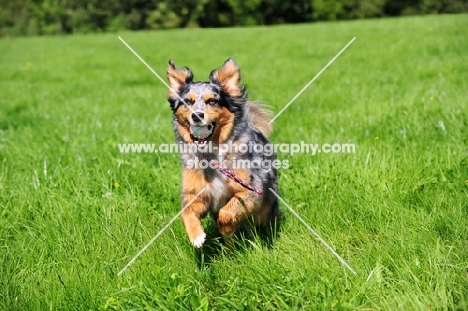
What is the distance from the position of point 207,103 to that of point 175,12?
46.8 meters

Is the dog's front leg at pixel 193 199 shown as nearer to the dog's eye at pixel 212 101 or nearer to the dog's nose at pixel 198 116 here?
the dog's nose at pixel 198 116

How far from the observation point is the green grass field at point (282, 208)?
226 cm

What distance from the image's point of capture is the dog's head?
9.83 ft

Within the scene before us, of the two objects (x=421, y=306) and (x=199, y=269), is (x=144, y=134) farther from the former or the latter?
(x=421, y=306)

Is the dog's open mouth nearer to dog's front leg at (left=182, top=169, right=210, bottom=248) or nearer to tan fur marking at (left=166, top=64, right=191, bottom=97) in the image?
dog's front leg at (left=182, top=169, right=210, bottom=248)

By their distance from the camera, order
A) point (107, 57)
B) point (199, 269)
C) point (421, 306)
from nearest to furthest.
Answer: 1. point (421, 306)
2. point (199, 269)
3. point (107, 57)

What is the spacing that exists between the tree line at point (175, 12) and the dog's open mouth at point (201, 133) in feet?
149

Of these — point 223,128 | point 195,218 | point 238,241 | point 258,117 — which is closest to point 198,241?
point 195,218

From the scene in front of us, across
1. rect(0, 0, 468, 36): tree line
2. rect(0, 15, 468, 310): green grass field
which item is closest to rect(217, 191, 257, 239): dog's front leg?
rect(0, 15, 468, 310): green grass field

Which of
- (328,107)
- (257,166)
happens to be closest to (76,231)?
(257,166)

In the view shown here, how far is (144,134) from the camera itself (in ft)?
17.6

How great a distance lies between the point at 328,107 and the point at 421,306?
180 inches

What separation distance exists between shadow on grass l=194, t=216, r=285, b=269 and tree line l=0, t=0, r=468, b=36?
4560cm

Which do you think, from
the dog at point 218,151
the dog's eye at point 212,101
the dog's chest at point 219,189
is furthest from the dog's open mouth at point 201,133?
the dog's chest at point 219,189
